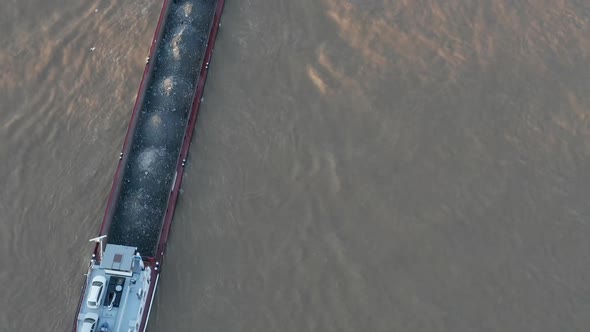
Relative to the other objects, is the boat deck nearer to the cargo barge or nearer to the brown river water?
the cargo barge

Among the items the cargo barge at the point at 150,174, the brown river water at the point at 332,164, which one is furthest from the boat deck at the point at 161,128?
the brown river water at the point at 332,164

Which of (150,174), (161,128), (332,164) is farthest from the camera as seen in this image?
(332,164)

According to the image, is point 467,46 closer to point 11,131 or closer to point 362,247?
point 362,247

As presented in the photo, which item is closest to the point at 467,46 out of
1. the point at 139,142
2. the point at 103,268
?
the point at 139,142

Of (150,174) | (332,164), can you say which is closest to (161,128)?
(150,174)

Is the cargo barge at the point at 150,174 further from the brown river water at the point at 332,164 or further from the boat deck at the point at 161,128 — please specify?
the brown river water at the point at 332,164

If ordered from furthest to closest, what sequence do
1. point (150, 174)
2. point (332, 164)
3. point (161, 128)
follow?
point (332, 164) < point (161, 128) < point (150, 174)

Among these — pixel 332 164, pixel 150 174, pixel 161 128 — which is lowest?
pixel 332 164

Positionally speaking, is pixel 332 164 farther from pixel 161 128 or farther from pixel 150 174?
pixel 150 174

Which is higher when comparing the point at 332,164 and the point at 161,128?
the point at 161,128
